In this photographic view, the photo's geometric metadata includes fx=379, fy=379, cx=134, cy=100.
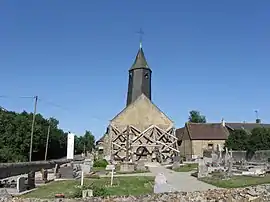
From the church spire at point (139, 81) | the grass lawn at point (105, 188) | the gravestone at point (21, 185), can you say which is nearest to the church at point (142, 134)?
the church spire at point (139, 81)

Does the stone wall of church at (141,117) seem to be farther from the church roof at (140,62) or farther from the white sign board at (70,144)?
the white sign board at (70,144)

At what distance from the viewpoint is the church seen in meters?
60.7

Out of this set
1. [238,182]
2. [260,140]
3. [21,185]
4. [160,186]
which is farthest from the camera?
[260,140]

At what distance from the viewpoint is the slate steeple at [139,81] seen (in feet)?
234

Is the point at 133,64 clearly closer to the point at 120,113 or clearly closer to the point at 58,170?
the point at 120,113

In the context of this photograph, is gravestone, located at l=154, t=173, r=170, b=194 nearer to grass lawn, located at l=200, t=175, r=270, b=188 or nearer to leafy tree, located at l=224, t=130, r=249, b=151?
grass lawn, located at l=200, t=175, r=270, b=188

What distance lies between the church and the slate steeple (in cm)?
124

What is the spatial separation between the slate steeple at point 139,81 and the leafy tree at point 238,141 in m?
18.8

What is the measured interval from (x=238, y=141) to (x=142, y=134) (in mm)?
15307

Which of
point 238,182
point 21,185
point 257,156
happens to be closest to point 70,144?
point 257,156

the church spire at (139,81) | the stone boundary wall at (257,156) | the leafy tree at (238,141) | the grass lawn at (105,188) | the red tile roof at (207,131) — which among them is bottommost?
the grass lawn at (105,188)

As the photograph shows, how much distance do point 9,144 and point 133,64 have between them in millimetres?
27538

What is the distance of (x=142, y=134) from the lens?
62.5 meters

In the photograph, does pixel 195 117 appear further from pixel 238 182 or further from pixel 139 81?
pixel 238 182
